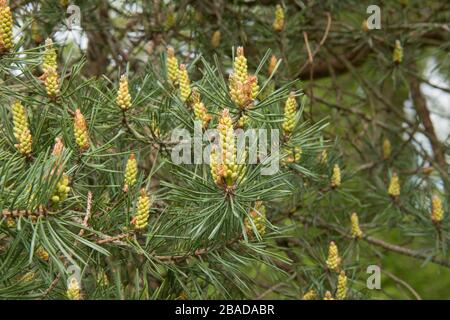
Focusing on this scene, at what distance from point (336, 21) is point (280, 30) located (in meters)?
0.40

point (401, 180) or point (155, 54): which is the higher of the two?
point (155, 54)

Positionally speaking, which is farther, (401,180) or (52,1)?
(401,180)

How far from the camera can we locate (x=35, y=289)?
931 mm

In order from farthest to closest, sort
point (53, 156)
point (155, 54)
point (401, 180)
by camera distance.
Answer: point (401, 180) → point (155, 54) → point (53, 156)

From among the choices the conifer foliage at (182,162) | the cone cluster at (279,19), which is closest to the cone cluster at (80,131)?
the conifer foliage at (182,162)

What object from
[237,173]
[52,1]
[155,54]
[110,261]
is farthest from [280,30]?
[237,173]

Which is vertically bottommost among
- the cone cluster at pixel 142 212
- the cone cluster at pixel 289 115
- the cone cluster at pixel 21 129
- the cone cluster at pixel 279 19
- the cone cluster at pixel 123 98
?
the cone cluster at pixel 142 212

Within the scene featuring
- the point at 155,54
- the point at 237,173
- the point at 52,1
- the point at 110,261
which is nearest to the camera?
the point at 237,173

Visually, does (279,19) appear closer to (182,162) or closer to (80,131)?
(182,162)

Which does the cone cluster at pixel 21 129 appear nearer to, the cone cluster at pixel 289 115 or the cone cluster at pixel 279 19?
the cone cluster at pixel 289 115

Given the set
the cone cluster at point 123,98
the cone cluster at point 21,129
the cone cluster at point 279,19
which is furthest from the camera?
the cone cluster at point 279,19

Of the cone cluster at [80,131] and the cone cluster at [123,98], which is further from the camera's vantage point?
the cone cluster at [123,98]

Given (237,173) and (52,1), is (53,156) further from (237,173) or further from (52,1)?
(52,1)
